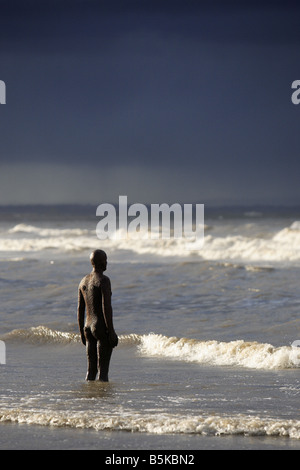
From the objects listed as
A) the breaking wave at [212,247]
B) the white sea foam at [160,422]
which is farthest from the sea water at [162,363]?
the breaking wave at [212,247]

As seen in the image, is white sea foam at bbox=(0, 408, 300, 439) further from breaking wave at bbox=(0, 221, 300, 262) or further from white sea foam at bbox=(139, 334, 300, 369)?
breaking wave at bbox=(0, 221, 300, 262)

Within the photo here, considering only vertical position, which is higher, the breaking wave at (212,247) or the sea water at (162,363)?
the breaking wave at (212,247)

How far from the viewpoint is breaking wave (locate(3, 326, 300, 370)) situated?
11875 mm

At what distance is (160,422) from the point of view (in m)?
8.12

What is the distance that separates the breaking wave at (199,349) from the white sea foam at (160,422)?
3519 millimetres

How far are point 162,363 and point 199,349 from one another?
2.87 ft

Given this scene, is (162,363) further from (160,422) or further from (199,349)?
(160,422)

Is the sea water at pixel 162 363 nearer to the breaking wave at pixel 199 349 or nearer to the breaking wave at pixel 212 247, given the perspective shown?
the breaking wave at pixel 199 349

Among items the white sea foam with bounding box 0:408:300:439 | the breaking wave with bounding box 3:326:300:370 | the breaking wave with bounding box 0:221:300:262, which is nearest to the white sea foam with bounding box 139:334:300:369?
the breaking wave with bounding box 3:326:300:370

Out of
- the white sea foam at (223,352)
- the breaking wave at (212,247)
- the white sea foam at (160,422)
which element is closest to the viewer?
the white sea foam at (160,422)

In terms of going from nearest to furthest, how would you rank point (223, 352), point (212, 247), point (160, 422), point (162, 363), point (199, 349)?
point (160, 422), point (162, 363), point (223, 352), point (199, 349), point (212, 247)

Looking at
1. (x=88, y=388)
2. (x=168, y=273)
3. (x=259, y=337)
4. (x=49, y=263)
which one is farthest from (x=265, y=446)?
(x=49, y=263)

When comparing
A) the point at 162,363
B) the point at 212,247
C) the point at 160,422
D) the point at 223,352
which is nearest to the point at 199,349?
the point at 223,352

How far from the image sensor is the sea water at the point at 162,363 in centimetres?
790
